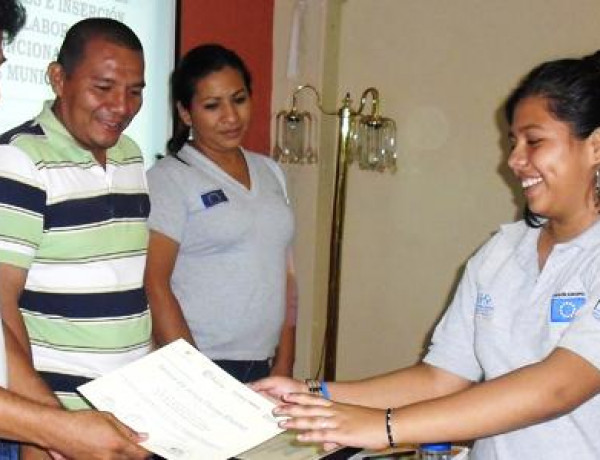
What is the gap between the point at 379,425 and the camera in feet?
4.55

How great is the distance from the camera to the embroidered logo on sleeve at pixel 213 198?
7.78 feet

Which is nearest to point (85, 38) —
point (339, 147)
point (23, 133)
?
point (23, 133)

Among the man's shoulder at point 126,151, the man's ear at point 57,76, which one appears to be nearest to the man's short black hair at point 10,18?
the man's ear at point 57,76

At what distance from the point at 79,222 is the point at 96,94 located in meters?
0.33

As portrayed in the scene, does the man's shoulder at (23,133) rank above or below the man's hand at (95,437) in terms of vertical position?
above

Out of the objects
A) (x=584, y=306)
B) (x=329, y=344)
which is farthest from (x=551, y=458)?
(x=329, y=344)

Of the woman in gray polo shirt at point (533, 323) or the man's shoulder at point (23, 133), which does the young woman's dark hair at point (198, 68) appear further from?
the woman in gray polo shirt at point (533, 323)

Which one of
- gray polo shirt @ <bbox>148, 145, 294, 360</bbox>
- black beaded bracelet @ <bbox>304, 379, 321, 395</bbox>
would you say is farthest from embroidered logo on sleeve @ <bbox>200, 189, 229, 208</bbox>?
black beaded bracelet @ <bbox>304, 379, 321, 395</bbox>

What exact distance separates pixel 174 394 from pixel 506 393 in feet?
1.90

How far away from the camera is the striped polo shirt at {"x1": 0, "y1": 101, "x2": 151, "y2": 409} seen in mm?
1737

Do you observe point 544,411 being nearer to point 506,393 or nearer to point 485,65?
point 506,393

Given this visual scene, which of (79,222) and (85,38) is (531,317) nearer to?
(79,222)

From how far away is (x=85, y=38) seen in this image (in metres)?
1.96

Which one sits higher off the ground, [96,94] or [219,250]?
[96,94]
